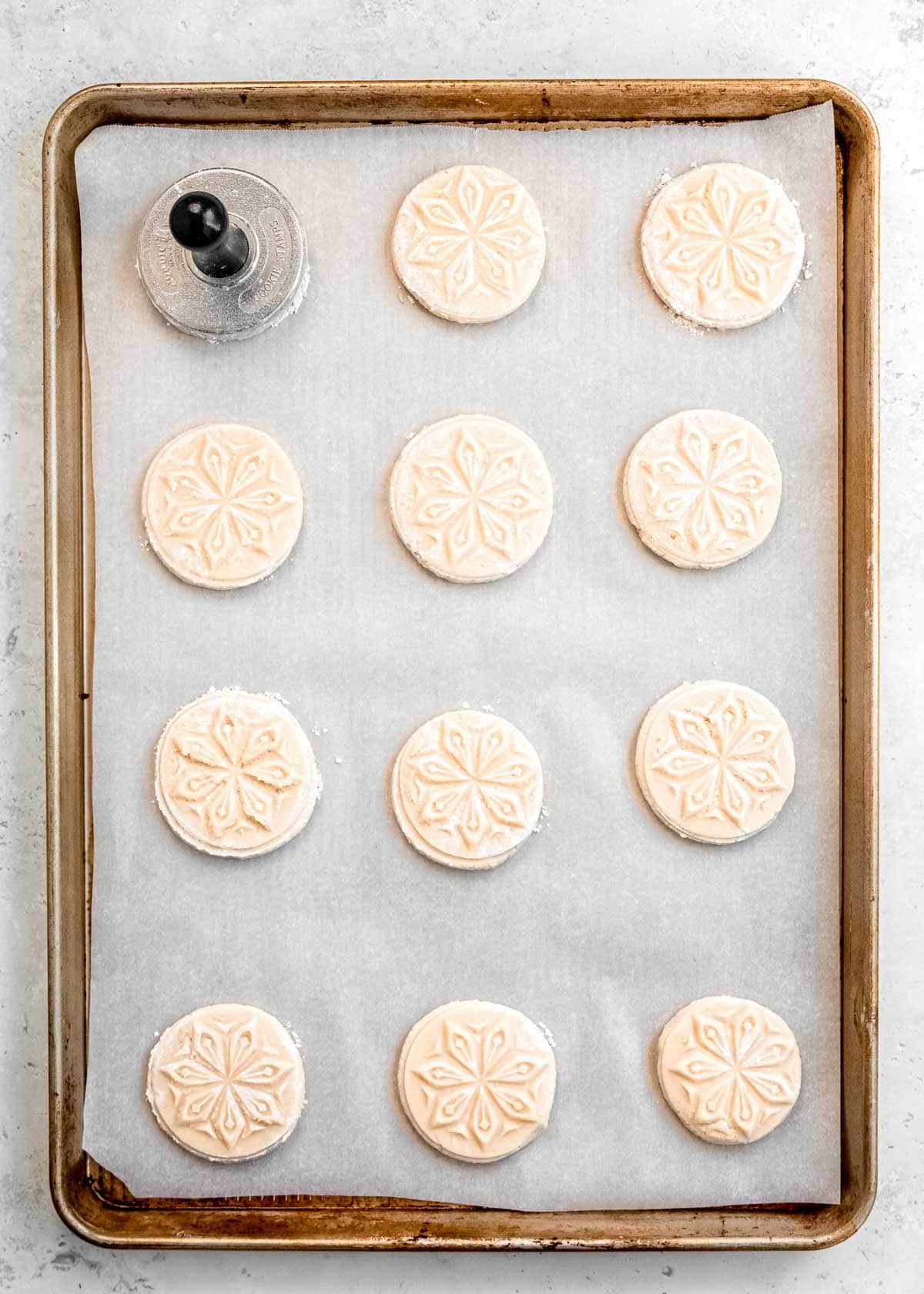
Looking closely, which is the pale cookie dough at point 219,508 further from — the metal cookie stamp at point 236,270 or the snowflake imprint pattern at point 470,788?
the snowflake imprint pattern at point 470,788

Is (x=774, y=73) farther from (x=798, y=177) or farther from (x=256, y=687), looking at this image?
(x=256, y=687)

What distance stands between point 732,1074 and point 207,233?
1.78m

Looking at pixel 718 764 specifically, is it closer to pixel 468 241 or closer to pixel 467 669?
pixel 467 669

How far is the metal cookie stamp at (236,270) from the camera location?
193 centimetres

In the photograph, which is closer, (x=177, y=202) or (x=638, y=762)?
(x=177, y=202)

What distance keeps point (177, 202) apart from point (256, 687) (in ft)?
2.85

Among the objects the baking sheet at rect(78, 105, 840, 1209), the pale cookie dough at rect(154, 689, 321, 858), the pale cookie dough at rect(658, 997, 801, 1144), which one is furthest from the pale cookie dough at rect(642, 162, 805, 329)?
the pale cookie dough at rect(658, 997, 801, 1144)

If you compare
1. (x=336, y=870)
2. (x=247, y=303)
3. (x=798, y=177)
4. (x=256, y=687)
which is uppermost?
(x=798, y=177)

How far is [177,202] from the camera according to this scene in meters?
1.73

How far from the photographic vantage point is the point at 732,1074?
1949mm

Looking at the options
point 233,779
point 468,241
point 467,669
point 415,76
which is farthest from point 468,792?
point 415,76

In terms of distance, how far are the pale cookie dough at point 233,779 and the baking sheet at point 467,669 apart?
0.18 ft

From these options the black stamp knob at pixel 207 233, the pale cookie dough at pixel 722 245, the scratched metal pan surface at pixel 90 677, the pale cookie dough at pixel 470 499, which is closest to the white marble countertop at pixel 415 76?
the scratched metal pan surface at pixel 90 677

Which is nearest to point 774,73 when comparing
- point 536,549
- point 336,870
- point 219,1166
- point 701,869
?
point 536,549
